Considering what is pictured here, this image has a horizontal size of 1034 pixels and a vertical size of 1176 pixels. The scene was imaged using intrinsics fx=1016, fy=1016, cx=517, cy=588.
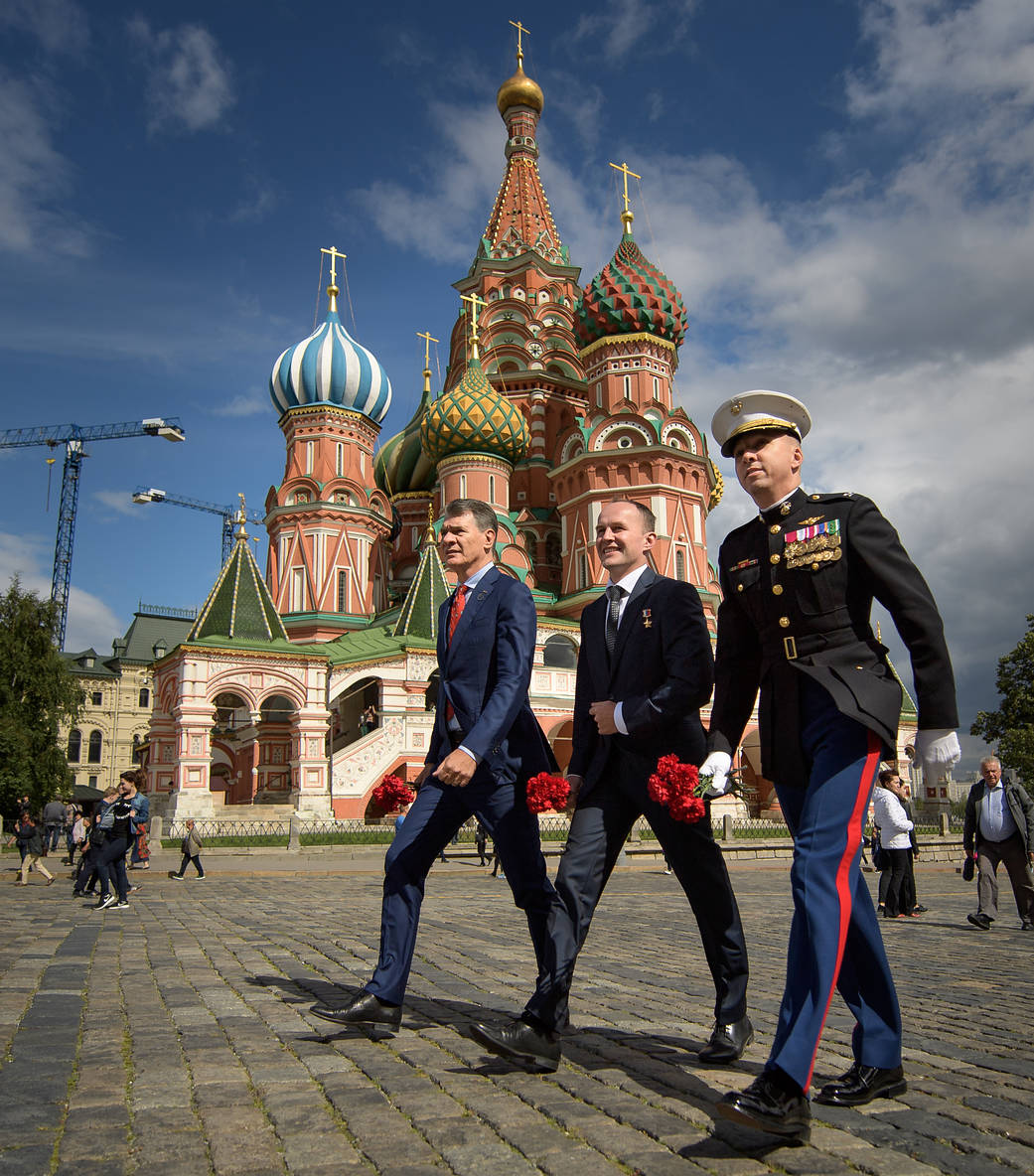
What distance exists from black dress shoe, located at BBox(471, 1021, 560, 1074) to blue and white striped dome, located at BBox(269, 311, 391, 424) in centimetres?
3693

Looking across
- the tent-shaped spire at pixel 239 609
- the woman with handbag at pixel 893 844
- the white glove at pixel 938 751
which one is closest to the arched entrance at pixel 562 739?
the tent-shaped spire at pixel 239 609

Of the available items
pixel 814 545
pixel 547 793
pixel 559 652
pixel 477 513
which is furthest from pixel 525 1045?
pixel 559 652

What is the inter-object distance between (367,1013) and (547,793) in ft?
3.46

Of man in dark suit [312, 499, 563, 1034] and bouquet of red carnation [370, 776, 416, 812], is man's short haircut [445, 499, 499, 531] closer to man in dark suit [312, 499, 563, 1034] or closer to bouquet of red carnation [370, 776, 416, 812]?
man in dark suit [312, 499, 563, 1034]

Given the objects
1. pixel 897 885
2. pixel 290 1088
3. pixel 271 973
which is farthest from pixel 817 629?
pixel 897 885

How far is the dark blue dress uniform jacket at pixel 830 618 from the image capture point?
10.0 ft

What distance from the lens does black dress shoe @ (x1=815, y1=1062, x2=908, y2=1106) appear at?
119 inches

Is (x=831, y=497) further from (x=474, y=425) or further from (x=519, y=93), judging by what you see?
(x=519, y=93)

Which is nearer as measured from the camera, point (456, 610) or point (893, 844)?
point (456, 610)

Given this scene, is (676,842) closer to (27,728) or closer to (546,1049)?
(546,1049)

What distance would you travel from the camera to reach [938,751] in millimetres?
3010

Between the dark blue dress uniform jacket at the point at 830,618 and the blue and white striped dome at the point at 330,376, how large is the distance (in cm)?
3673

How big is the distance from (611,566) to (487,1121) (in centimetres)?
216

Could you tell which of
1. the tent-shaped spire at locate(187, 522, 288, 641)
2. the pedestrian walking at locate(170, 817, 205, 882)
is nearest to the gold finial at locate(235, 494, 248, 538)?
the tent-shaped spire at locate(187, 522, 288, 641)
